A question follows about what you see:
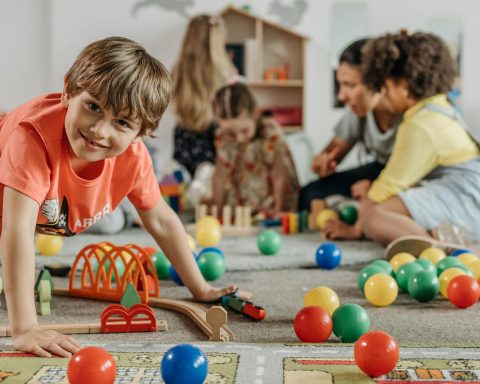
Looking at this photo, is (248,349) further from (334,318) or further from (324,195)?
(324,195)

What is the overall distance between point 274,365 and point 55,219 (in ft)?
1.86

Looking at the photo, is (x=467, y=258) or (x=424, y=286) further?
(x=467, y=258)

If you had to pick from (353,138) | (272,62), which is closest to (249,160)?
(353,138)

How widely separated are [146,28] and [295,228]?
79.0 inches

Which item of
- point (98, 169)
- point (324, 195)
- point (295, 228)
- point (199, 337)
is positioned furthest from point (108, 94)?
point (324, 195)

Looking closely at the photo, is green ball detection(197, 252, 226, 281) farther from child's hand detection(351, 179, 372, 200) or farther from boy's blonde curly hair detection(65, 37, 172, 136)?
child's hand detection(351, 179, 372, 200)

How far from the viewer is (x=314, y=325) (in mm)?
1294

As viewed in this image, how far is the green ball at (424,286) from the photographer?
1655 mm

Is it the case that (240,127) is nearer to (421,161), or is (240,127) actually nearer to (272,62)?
(421,161)

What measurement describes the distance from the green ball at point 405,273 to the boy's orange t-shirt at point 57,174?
60 cm

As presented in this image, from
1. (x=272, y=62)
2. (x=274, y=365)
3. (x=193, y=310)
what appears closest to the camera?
(x=274, y=365)

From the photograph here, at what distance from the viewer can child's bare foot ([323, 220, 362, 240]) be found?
268cm

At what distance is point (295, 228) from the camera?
2947 millimetres

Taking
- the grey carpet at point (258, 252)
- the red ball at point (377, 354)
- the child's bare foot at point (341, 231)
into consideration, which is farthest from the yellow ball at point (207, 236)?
the red ball at point (377, 354)
